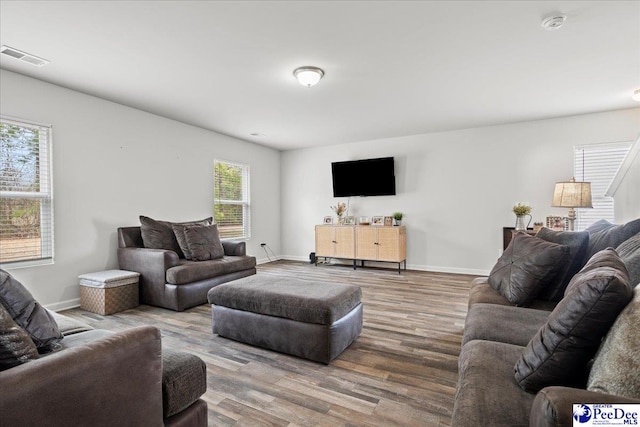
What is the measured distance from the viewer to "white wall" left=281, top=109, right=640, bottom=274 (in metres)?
4.62

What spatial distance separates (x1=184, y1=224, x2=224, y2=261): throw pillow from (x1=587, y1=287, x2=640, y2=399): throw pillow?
12.7ft

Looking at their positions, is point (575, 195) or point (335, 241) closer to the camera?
point (575, 195)

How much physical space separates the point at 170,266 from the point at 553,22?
4076 millimetres

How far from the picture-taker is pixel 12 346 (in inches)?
37.7

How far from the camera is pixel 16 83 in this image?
3.12m

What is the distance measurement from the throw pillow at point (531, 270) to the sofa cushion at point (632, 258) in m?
0.37

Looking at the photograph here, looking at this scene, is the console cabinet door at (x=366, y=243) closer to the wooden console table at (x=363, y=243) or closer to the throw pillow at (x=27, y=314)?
the wooden console table at (x=363, y=243)

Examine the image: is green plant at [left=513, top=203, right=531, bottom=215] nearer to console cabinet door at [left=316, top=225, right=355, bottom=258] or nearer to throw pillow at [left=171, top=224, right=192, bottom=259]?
console cabinet door at [left=316, top=225, right=355, bottom=258]

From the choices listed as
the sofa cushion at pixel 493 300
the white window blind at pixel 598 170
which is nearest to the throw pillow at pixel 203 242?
the sofa cushion at pixel 493 300

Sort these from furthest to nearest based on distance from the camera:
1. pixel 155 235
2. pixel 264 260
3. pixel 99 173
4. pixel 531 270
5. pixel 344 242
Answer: pixel 264 260
pixel 344 242
pixel 155 235
pixel 99 173
pixel 531 270

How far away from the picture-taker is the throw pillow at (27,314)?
44.8 inches

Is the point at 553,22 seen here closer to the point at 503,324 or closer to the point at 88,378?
the point at 503,324

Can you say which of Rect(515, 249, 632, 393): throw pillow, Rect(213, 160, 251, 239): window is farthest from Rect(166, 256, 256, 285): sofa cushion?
Rect(515, 249, 632, 393): throw pillow
